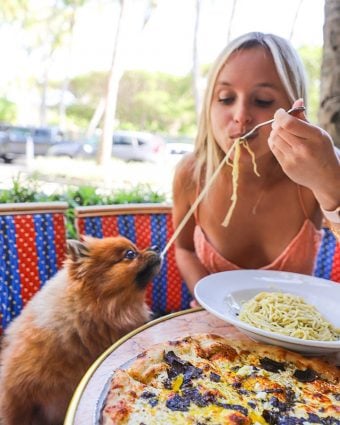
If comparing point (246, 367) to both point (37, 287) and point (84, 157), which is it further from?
point (84, 157)

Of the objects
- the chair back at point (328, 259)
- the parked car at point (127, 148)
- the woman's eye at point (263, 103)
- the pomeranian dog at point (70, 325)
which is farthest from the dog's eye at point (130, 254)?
the parked car at point (127, 148)

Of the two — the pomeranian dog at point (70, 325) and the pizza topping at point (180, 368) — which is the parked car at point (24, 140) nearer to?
the pomeranian dog at point (70, 325)

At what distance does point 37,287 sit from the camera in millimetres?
2551

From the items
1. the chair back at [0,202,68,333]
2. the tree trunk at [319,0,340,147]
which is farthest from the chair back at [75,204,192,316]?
the tree trunk at [319,0,340,147]

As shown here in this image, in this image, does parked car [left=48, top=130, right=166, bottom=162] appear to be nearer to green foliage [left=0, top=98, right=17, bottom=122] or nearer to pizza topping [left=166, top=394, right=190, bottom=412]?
green foliage [left=0, top=98, right=17, bottom=122]

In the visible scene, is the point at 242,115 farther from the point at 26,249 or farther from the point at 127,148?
the point at 127,148

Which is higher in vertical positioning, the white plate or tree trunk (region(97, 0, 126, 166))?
tree trunk (region(97, 0, 126, 166))

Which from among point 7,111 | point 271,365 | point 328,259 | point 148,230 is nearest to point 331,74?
point 328,259

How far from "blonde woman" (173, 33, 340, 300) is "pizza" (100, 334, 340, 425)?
620 mm

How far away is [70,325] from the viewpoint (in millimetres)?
1793

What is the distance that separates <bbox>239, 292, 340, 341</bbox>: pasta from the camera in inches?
57.1

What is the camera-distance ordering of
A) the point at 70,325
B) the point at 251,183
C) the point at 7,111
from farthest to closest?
the point at 7,111 → the point at 251,183 → the point at 70,325

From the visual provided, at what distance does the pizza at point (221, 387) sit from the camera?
1.08m

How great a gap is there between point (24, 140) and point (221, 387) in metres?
18.8
